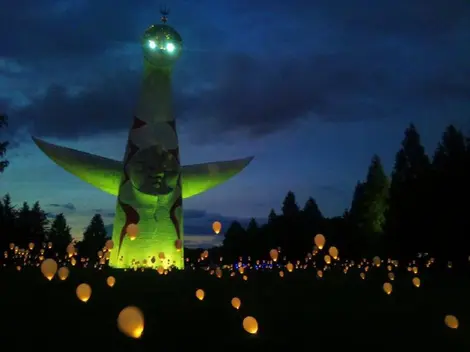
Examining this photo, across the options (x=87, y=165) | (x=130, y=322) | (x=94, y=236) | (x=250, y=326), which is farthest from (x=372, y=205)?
(x=94, y=236)

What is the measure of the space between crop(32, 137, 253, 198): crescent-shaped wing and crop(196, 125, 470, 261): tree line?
7.49 m

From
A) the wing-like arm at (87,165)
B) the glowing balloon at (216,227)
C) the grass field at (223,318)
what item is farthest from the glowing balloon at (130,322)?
the wing-like arm at (87,165)

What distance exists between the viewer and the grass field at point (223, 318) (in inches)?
204

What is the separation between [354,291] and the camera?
10992mm

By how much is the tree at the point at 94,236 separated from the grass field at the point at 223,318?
161ft

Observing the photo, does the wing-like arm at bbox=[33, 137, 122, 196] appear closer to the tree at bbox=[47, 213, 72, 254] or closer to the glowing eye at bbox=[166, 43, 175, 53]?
the glowing eye at bbox=[166, 43, 175, 53]

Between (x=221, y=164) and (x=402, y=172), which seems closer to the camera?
(x=221, y=164)

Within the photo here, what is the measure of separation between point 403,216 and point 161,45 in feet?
41.6

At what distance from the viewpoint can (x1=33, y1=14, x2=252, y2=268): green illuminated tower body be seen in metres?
16.7

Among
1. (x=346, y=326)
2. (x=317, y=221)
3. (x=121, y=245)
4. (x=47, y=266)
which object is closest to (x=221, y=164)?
(x=121, y=245)

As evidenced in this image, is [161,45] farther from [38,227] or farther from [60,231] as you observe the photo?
[60,231]

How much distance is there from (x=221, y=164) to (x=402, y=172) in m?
13.1

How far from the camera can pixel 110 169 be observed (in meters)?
18.4

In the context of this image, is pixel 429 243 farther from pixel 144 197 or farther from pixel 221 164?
pixel 144 197
